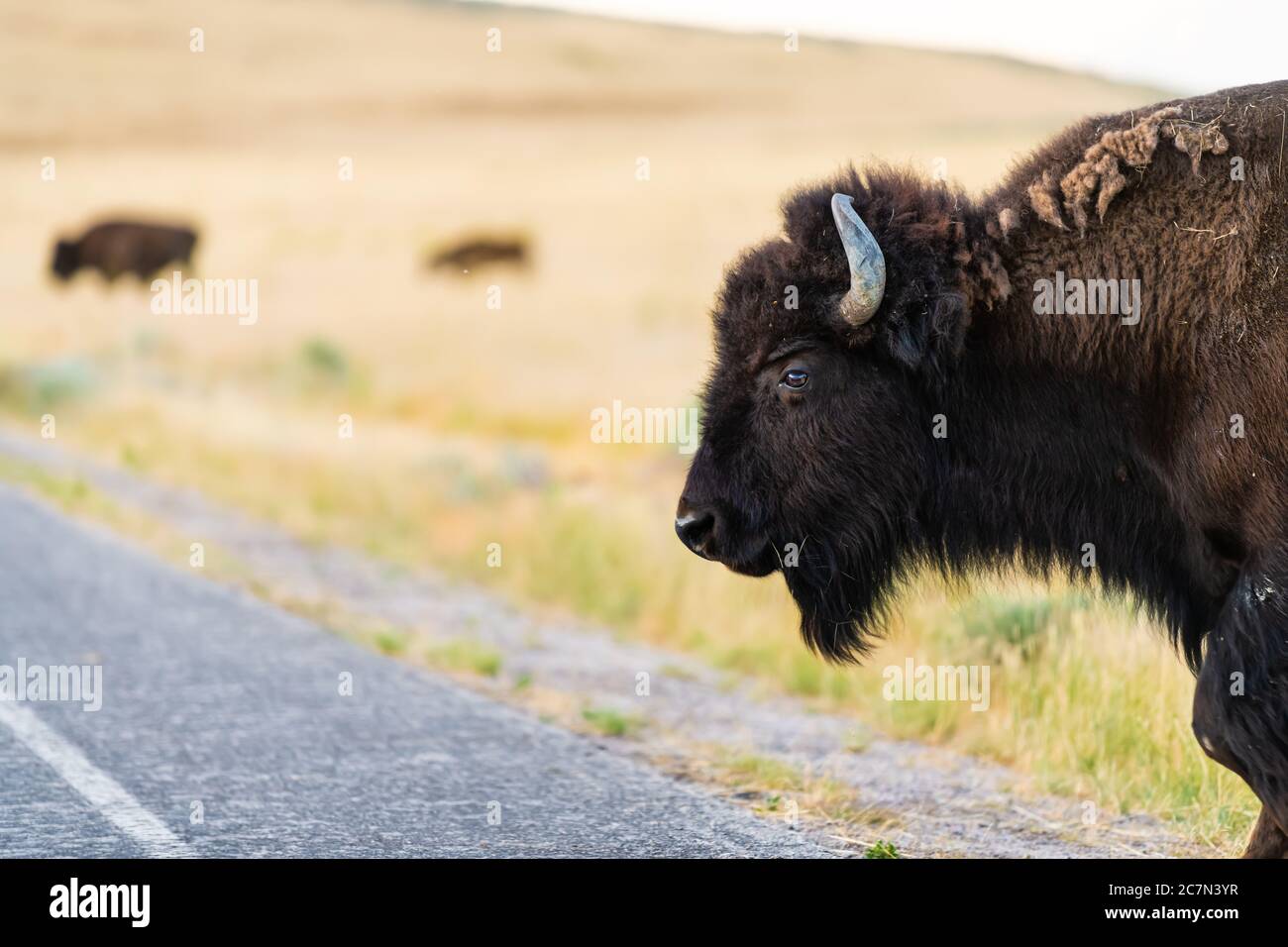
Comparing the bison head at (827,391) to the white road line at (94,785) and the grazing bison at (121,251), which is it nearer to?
the white road line at (94,785)

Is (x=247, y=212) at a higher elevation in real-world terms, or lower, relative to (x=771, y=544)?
higher

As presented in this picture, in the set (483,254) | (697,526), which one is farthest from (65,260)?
(697,526)

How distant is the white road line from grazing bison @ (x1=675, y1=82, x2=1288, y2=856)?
2.05m

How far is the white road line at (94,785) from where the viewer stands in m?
5.52

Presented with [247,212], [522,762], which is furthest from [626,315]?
[247,212]

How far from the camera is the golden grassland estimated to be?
8148mm

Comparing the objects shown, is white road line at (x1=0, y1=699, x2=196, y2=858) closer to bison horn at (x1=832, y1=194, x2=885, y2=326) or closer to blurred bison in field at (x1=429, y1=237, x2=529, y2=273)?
bison horn at (x1=832, y1=194, x2=885, y2=326)

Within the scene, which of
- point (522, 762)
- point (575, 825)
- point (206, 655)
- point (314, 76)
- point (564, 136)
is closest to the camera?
point (575, 825)

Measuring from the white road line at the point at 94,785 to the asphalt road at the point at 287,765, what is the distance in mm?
13

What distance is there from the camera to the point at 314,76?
102 m

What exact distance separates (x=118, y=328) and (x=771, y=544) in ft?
97.3

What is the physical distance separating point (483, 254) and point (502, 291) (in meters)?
10.1

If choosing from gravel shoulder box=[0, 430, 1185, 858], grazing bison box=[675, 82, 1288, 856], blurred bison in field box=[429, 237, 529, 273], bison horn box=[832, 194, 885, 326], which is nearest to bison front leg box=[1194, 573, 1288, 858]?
grazing bison box=[675, 82, 1288, 856]
